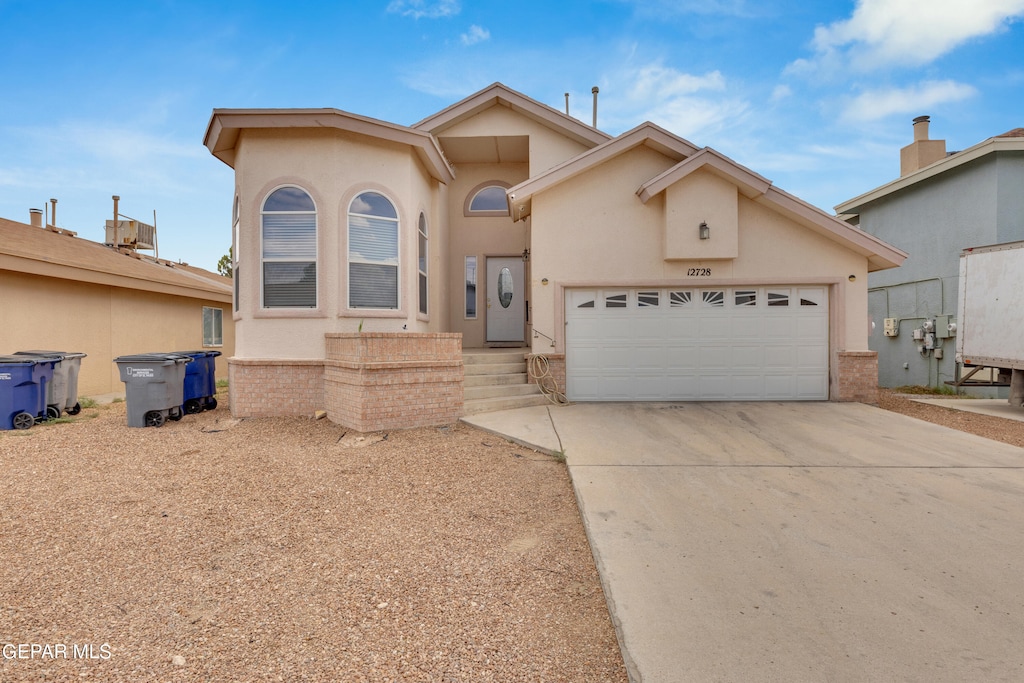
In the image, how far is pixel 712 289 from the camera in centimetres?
928

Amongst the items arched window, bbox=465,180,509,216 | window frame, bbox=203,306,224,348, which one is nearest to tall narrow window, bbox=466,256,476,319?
arched window, bbox=465,180,509,216

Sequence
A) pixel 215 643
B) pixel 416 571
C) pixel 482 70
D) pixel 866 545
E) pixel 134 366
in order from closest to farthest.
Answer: pixel 215 643, pixel 416 571, pixel 866 545, pixel 134 366, pixel 482 70

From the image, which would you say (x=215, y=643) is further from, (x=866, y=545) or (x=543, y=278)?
(x=543, y=278)

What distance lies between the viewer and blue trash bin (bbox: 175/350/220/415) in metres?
8.21

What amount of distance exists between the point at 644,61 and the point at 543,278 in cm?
556

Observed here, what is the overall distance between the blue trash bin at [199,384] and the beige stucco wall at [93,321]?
13.9 feet

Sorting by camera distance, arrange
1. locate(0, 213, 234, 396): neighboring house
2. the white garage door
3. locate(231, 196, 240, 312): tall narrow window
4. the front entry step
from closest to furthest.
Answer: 1. the front entry step
2. locate(231, 196, 240, 312): tall narrow window
3. the white garage door
4. locate(0, 213, 234, 396): neighboring house

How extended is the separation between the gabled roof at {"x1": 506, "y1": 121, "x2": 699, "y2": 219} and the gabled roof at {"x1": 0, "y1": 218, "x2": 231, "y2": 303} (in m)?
9.12

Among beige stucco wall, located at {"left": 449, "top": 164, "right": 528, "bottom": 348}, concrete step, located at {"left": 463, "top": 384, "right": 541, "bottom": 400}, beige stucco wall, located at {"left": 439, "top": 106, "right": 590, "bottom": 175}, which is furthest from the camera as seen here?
beige stucco wall, located at {"left": 449, "top": 164, "right": 528, "bottom": 348}

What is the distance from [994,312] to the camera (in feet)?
29.5

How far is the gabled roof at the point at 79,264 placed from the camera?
9.34 meters

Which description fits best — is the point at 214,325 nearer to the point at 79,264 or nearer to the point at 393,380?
the point at 79,264

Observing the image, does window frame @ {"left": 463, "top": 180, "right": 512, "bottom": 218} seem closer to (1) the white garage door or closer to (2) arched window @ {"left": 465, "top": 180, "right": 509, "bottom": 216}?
(2) arched window @ {"left": 465, "top": 180, "right": 509, "bottom": 216}

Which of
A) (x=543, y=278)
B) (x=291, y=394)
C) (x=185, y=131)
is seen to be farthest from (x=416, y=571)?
(x=185, y=131)
